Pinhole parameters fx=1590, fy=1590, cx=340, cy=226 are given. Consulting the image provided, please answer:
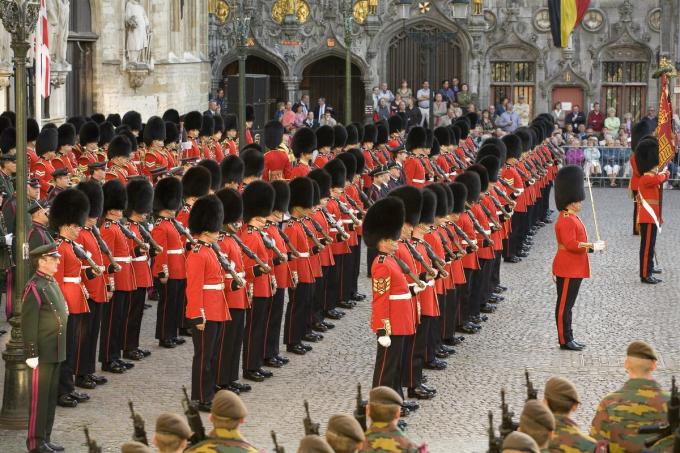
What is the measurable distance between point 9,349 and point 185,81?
20329 mm

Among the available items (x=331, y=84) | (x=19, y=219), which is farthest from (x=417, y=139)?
(x=331, y=84)

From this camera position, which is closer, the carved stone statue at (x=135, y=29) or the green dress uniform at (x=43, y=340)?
the green dress uniform at (x=43, y=340)

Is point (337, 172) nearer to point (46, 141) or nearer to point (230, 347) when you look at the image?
point (46, 141)

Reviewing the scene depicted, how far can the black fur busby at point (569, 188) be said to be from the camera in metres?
14.1

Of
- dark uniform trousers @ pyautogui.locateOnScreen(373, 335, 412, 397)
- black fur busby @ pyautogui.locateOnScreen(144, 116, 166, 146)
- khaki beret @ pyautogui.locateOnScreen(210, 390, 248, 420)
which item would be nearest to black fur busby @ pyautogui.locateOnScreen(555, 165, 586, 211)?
dark uniform trousers @ pyautogui.locateOnScreen(373, 335, 412, 397)

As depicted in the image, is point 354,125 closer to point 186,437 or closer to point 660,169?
point 660,169

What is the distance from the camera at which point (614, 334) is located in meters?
14.4

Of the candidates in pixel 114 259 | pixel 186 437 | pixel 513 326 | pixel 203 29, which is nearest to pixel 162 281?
pixel 114 259

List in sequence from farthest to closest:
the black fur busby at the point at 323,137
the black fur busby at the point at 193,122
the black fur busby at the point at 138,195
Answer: the black fur busby at the point at 193,122 < the black fur busby at the point at 323,137 < the black fur busby at the point at 138,195

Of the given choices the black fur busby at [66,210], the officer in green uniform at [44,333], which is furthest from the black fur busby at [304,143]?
the officer in green uniform at [44,333]

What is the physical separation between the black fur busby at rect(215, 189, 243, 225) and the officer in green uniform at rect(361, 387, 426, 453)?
4690mm

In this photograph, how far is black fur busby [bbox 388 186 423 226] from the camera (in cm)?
1234

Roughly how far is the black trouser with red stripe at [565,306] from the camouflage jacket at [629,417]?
5.29m

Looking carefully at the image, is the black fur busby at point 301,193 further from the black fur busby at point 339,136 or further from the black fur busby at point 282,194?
the black fur busby at point 339,136
